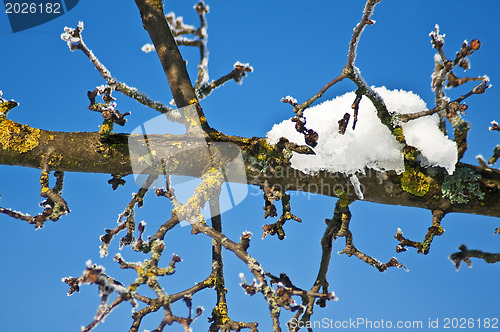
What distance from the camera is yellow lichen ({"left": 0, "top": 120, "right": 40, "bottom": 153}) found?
2.81 m

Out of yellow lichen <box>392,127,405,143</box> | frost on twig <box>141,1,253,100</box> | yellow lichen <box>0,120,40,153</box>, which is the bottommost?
yellow lichen <box>0,120,40,153</box>

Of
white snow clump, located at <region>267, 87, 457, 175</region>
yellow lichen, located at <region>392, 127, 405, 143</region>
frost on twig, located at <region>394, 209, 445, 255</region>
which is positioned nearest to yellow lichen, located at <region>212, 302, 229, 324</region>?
white snow clump, located at <region>267, 87, 457, 175</region>

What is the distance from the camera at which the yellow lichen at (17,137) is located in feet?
9.22

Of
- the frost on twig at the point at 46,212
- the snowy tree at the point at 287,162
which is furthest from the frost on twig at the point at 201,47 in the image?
the frost on twig at the point at 46,212

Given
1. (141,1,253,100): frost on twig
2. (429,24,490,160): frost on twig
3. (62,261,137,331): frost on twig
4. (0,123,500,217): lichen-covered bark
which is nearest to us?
(62,261,137,331): frost on twig

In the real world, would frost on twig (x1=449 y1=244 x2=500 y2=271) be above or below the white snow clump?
below

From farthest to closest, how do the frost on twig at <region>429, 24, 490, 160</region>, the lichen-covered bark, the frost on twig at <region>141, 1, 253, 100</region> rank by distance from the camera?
the frost on twig at <region>141, 1, 253, 100</region>
the lichen-covered bark
the frost on twig at <region>429, 24, 490, 160</region>

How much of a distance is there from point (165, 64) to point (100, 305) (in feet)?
6.14

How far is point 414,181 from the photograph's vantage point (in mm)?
2746

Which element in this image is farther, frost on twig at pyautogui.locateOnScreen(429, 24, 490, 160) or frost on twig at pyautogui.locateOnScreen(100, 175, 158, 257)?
frost on twig at pyautogui.locateOnScreen(100, 175, 158, 257)

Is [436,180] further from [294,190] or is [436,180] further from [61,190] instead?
[61,190]

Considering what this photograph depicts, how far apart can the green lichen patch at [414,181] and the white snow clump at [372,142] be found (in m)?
0.06

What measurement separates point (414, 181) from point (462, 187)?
337mm

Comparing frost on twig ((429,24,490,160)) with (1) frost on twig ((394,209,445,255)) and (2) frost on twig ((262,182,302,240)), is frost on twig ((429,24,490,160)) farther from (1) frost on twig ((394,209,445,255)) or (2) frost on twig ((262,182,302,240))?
(2) frost on twig ((262,182,302,240))
